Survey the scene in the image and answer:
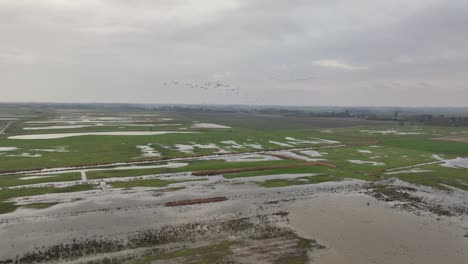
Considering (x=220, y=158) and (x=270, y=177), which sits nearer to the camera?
(x=270, y=177)

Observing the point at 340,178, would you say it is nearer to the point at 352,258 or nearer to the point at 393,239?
the point at 393,239

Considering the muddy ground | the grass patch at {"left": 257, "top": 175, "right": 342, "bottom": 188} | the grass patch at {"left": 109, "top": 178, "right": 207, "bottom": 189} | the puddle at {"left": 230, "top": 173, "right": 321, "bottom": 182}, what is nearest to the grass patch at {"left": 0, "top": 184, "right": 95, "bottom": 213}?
the muddy ground

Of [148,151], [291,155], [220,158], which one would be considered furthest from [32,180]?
[291,155]

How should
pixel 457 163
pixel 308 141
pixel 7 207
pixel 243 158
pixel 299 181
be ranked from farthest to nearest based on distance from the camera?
pixel 308 141 → pixel 243 158 → pixel 457 163 → pixel 299 181 → pixel 7 207

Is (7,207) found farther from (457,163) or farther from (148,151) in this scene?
(457,163)

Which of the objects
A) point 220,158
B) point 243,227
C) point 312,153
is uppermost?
point 312,153

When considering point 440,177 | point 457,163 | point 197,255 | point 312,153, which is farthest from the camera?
point 312,153
